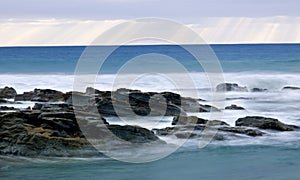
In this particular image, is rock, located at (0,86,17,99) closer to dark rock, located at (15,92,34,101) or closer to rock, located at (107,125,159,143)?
dark rock, located at (15,92,34,101)

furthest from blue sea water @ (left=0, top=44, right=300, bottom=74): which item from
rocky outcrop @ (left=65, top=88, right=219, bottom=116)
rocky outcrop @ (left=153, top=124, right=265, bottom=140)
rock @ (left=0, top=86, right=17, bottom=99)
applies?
rocky outcrop @ (left=153, top=124, right=265, bottom=140)

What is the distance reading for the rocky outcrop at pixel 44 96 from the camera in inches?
1132

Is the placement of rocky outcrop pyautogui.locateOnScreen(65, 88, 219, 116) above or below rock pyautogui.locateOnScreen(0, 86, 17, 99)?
below

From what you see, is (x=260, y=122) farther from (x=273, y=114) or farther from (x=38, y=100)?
(x=38, y=100)

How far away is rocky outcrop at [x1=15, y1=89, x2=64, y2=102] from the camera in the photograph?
28.7 m

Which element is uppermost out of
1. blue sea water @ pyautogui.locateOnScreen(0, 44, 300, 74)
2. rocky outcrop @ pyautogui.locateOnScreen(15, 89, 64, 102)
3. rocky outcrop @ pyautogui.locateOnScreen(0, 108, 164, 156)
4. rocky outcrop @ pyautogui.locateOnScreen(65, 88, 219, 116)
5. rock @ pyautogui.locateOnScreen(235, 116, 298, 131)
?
blue sea water @ pyautogui.locateOnScreen(0, 44, 300, 74)

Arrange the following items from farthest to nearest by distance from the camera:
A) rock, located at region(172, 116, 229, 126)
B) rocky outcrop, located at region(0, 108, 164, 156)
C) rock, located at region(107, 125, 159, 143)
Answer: rock, located at region(172, 116, 229, 126) < rock, located at region(107, 125, 159, 143) < rocky outcrop, located at region(0, 108, 164, 156)

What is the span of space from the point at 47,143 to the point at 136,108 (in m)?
8.10

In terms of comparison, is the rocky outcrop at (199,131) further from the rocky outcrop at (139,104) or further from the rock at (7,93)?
the rock at (7,93)

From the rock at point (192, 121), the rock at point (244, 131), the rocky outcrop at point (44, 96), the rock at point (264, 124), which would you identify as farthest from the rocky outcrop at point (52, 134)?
the rocky outcrop at point (44, 96)

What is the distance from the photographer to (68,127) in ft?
55.5

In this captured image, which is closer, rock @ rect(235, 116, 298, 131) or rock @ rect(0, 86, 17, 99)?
rock @ rect(235, 116, 298, 131)

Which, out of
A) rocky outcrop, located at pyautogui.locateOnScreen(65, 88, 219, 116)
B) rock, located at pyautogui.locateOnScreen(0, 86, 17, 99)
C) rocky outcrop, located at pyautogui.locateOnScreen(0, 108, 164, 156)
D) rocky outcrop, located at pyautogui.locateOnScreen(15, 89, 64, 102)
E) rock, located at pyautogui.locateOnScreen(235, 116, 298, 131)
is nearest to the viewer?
rocky outcrop, located at pyautogui.locateOnScreen(0, 108, 164, 156)

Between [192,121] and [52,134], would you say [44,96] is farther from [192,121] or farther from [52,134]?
[52,134]
